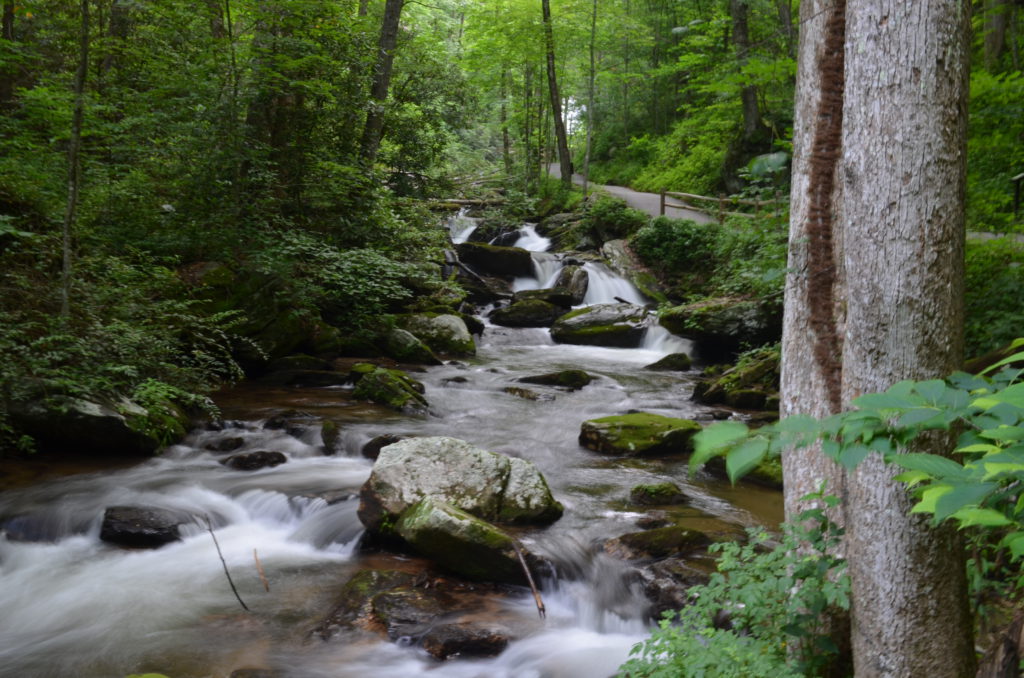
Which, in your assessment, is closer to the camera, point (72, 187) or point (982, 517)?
point (982, 517)

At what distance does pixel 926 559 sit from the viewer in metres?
2.67

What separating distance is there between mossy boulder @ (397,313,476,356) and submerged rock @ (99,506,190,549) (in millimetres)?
8059

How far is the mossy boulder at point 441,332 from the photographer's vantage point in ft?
46.1

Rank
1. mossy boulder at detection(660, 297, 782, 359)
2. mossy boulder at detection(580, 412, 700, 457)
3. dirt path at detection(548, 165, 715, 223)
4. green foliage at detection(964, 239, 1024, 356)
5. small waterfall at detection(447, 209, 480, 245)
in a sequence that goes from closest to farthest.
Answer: green foliage at detection(964, 239, 1024, 356)
mossy boulder at detection(580, 412, 700, 457)
mossy boulder at detection(660, 297, 782, 359)
dirt path at detection(548, 165, 715, 223)
small waterfall at detection(447, 209, 480, 245)

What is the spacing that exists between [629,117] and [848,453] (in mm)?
32794

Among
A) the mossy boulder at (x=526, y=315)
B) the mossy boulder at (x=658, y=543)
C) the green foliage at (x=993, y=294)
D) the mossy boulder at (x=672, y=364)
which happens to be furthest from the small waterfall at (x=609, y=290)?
the mossy boulder at (x=658, y=543)

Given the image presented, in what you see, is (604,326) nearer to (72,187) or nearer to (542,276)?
(542,276)

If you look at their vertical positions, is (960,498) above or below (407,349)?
above

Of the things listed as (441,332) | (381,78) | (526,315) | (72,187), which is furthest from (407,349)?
(72,187)

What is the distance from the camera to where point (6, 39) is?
10.3 metres

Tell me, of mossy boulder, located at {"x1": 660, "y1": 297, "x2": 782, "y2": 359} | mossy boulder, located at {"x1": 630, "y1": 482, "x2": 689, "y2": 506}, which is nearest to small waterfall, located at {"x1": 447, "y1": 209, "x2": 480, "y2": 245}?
mossy boulder, located at {"x1": 660, "y1": 297, "x2": 782, "y2": 359}

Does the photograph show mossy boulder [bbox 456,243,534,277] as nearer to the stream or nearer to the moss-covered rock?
the stream

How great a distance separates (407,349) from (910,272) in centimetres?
1108

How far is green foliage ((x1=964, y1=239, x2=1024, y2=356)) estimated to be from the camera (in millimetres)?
6957
